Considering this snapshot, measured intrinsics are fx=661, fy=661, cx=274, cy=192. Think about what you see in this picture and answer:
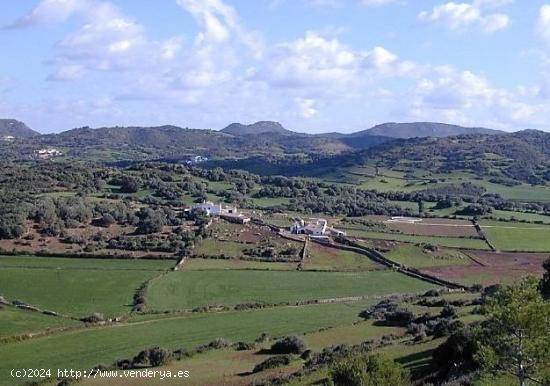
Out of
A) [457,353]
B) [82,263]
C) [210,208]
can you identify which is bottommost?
[82,263]

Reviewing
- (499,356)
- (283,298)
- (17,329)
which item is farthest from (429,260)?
(499,356)

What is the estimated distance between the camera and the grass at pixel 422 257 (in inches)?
3019

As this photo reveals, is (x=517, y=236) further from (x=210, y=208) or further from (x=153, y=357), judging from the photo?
(x=153, y=357)

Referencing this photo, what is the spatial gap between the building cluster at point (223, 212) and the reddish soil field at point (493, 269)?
1174 inches

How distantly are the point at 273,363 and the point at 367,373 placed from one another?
16686 millimetres

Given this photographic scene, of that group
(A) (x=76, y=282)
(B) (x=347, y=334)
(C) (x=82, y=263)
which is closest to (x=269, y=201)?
(C) (x=82, y=263)

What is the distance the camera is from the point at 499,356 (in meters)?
17.6

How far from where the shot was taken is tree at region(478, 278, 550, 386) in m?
16.9

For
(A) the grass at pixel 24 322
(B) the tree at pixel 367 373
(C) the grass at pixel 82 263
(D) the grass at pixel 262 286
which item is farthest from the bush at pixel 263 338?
(C) the grass at pixel 82 263

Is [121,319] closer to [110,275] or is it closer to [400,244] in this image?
[110,275]

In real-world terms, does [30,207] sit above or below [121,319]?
above

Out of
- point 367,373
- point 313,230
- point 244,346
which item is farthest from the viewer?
point 313,230

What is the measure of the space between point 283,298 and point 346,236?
3157cm

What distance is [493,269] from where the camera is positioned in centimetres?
7319
